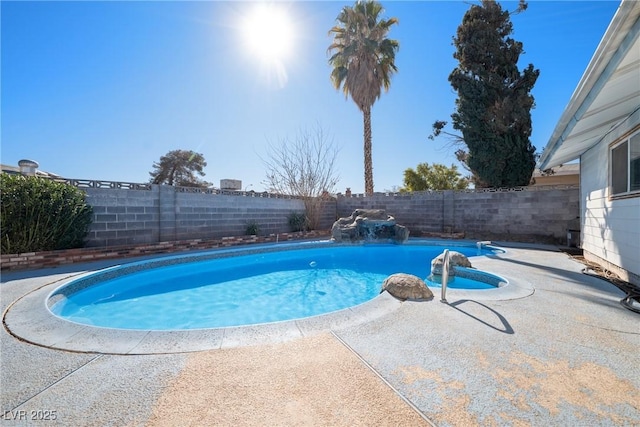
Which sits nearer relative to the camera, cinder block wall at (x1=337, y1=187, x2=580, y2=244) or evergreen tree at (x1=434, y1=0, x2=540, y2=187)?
cinder block wall at (x1=337, y1=187, x2=580, y2=244)

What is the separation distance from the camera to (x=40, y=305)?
4012mm

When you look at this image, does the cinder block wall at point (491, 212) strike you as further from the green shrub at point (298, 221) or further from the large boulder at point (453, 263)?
the large boulder at point (453, 263)

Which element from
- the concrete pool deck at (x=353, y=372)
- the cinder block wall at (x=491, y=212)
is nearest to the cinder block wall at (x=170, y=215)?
the concrete pool deck at (x=353, y=372)

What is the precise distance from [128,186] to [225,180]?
20.1ft

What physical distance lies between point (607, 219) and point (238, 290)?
350 inches

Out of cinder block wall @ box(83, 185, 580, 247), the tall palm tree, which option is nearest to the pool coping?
cinder block wall @ box(83, 185, 580, 247)

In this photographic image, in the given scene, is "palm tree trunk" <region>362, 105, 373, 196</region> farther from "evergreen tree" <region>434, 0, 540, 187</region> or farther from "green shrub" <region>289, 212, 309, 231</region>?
"evergreen tree" <region>434, 0, 540, 187</region>

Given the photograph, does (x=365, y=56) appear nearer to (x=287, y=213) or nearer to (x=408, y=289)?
(x=287, y=213)

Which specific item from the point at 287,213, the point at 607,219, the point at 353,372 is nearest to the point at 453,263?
the point at 607,219

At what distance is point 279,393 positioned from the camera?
80.0 inches

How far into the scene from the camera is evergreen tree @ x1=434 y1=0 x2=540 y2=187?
14.6m

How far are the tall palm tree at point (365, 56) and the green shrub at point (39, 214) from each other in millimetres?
13477

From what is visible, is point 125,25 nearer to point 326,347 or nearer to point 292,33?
point 292,33

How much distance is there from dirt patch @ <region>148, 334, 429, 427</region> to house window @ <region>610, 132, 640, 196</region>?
20.4ft
